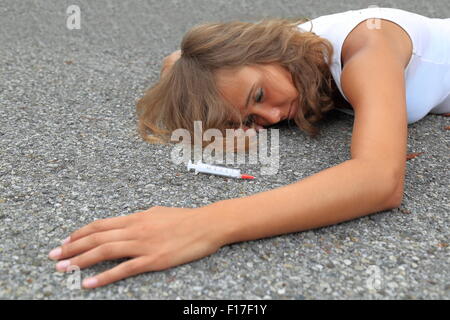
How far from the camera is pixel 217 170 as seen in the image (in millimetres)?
2080

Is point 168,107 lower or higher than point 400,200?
higher

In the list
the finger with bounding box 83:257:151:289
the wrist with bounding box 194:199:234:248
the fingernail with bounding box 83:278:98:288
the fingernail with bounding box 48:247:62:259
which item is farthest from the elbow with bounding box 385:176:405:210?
the fingernail with bounding box 48:247:62:259

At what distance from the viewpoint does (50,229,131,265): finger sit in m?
1.49

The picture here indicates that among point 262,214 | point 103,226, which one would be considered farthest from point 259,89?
point 103,226

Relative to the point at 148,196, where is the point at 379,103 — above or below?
above

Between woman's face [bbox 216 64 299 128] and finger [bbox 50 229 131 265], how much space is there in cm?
91

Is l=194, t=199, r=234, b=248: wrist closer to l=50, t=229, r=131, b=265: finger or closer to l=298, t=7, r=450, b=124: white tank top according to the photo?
l=50, t=229, r=131, b=265: finger

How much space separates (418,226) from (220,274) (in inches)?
29.1

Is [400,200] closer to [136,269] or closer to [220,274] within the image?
[220,274]

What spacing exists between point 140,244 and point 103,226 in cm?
16

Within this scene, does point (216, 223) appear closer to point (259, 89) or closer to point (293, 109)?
point (259, 89)

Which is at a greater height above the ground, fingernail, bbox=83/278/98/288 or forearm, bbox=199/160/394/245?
forearm, bbox=199/160/394/245
